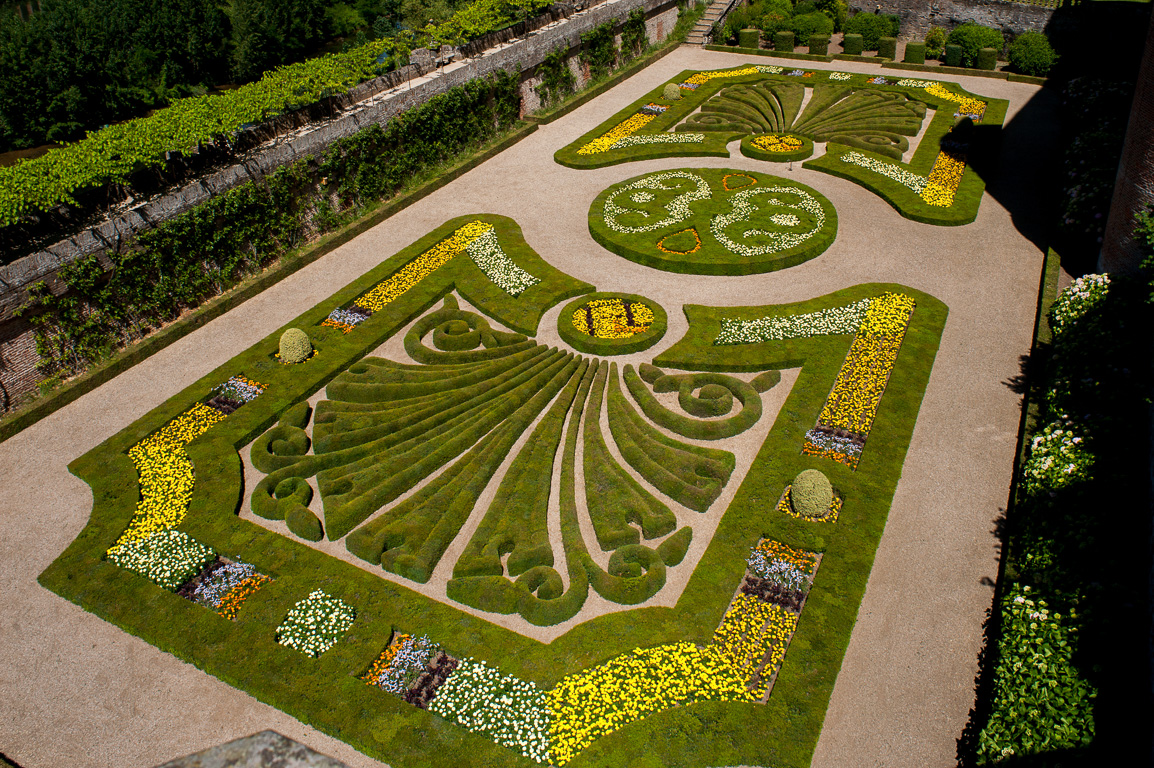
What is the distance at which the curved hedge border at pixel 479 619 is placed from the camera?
1443 cm

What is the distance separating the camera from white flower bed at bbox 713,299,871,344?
24.6 m

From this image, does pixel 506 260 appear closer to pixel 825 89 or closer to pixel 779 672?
pixel 779 672

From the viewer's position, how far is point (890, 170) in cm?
3459

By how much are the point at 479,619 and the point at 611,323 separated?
11921 mm

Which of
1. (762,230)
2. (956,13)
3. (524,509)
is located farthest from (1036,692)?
(956,13)

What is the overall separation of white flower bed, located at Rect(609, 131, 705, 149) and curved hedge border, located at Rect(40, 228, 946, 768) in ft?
59.5

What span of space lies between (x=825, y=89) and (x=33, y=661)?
44203mm

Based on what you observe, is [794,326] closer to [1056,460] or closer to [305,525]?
[1056,460]

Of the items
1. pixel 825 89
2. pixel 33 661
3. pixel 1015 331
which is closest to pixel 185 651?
pixel 33 661

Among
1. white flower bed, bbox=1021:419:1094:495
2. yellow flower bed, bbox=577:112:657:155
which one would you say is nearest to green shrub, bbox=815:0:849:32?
yellow flower bed, bbox=577:112:657:155

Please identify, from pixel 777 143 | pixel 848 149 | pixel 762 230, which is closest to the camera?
pixel 762 230

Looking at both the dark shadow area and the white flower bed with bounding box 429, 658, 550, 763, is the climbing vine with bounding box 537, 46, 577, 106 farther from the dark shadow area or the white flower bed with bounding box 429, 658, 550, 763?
the white flower bed with bounding box 429, 658, 550, 763

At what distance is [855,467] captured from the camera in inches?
782

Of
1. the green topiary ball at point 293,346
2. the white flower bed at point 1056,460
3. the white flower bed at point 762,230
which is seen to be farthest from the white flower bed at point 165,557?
the white flower bed at point 762,230
